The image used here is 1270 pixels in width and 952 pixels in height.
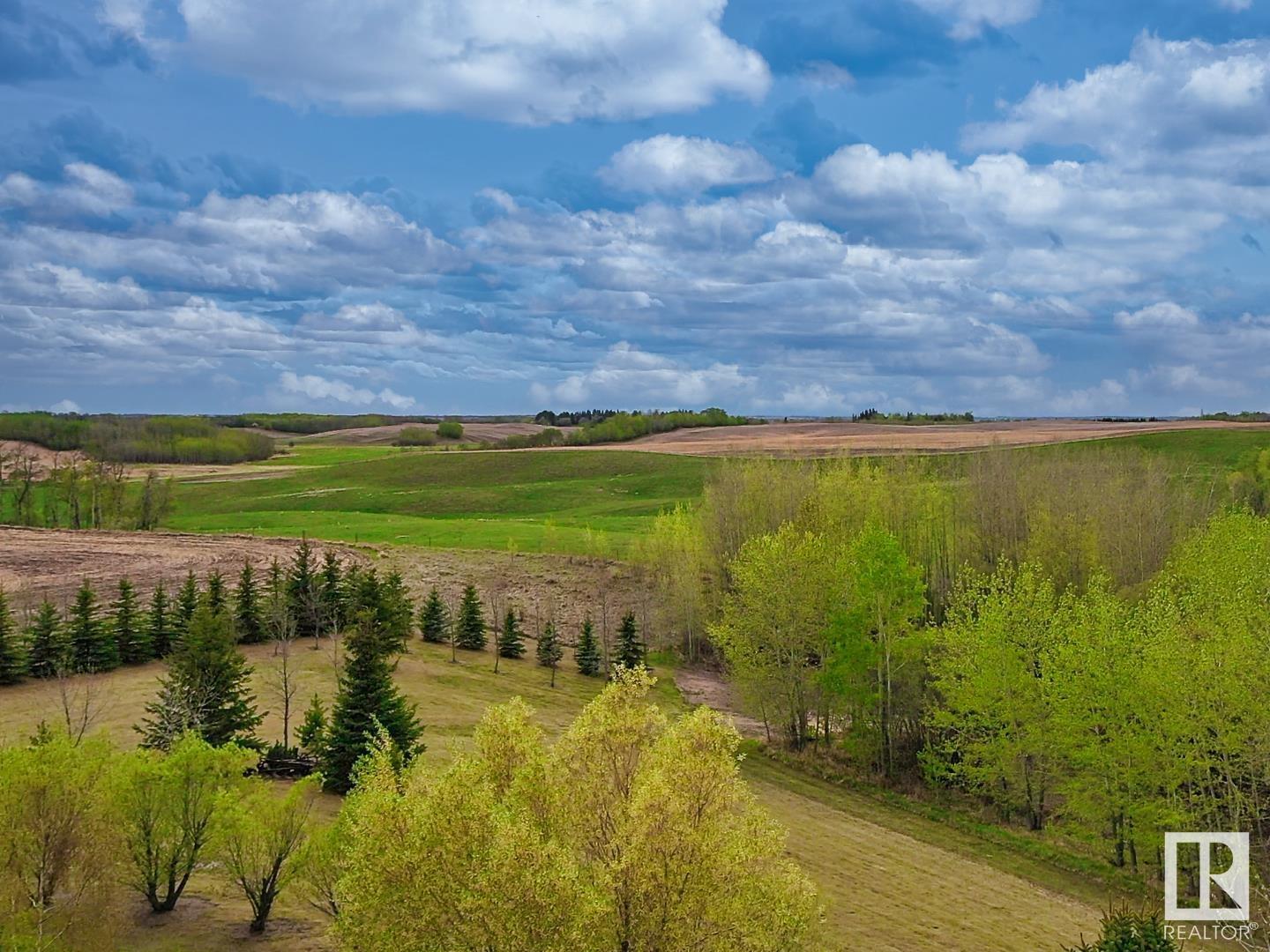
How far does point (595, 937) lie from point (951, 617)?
122 ft

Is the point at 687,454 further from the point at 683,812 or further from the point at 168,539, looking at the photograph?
the point at 683,812

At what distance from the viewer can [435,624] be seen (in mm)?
69750

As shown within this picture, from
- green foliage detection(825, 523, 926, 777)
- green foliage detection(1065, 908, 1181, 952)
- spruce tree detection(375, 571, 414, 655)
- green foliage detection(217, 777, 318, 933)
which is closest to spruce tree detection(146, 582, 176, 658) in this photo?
spruce tree detection(375, 571, 414, 655)

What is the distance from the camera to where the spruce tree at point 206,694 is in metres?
36.6

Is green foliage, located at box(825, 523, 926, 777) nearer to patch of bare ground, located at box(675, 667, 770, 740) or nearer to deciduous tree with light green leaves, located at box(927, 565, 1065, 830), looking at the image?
deciduous tree with light green leaves, located at box(927, 565, 1065, 830)

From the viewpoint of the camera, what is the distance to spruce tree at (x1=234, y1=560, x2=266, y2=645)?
6019 cm

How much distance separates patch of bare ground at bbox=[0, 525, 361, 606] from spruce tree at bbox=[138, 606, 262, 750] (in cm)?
2969

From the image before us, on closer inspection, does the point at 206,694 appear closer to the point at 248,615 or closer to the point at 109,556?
the point at 248,615

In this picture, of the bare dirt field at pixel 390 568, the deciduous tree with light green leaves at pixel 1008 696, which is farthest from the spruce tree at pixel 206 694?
the bare dirt field at pixel 390 568

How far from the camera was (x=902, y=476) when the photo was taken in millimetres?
86188

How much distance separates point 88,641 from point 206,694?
755 inches

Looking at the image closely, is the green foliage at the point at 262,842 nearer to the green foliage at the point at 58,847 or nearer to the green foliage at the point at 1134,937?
the green foliage at the point at 58,847

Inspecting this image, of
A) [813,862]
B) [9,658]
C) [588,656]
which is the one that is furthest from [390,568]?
[813,862]

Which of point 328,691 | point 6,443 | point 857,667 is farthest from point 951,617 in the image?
point 6,443
